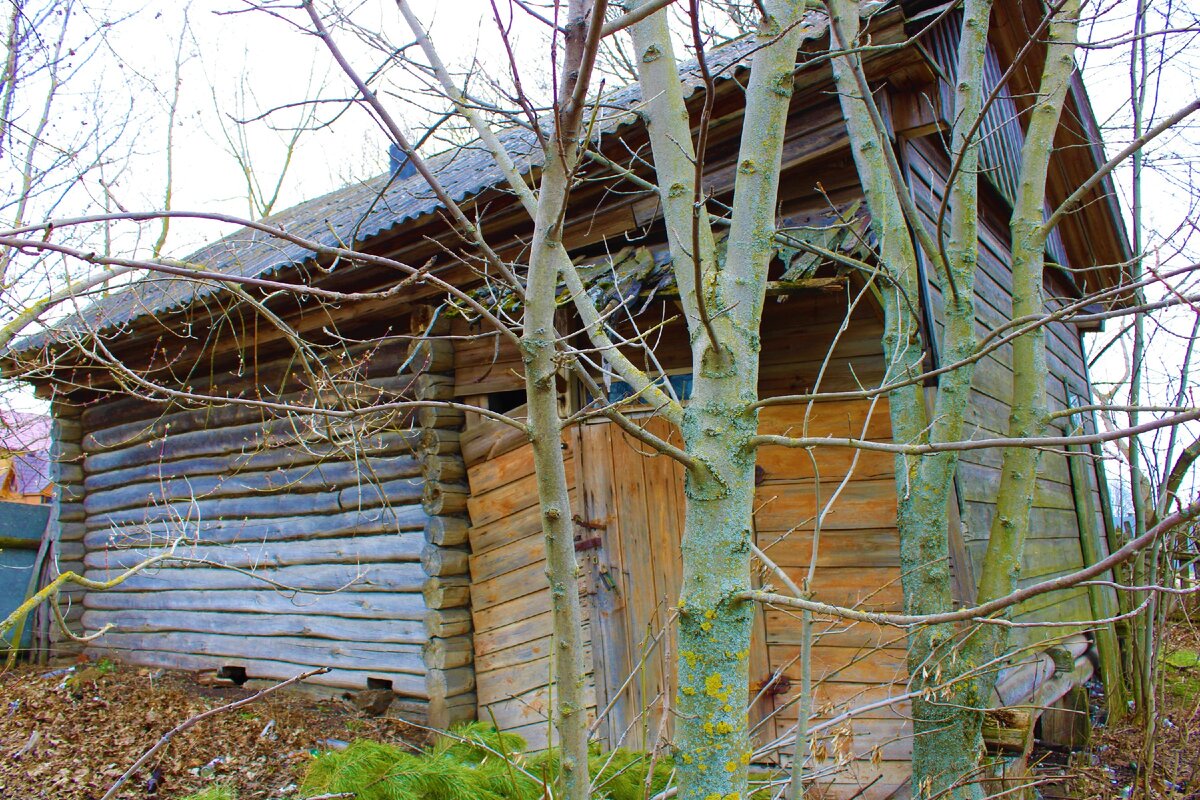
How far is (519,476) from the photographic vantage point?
16.8ft

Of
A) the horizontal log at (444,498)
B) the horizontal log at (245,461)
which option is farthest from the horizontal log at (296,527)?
the horizontal log at (245,461)

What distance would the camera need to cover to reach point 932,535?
325cm

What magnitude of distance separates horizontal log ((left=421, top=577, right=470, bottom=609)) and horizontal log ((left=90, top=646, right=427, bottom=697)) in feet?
1.84

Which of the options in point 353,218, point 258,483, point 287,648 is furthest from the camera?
point 353,218

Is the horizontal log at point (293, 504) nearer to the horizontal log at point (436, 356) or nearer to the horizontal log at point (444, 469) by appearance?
the horizontal log at point (444, 469)

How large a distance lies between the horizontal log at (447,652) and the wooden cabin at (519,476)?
2 centimetres

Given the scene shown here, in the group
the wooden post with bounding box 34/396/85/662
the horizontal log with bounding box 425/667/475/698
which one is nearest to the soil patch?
the horizontal log with bounding box 425/667/475/698

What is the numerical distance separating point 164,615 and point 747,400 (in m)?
7.29

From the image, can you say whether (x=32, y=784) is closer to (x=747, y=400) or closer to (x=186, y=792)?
(x=186, y=792)

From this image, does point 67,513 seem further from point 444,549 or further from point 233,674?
point 444,549

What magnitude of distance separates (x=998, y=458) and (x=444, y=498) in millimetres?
3413

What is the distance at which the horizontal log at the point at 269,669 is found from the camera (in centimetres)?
559

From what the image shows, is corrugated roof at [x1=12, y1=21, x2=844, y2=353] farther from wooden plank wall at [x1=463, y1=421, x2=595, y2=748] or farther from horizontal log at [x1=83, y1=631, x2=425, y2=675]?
horizontal log at [x1=83, y1=631, x2=425, y2=675]

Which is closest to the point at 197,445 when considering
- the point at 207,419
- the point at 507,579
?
the point at 207,419
